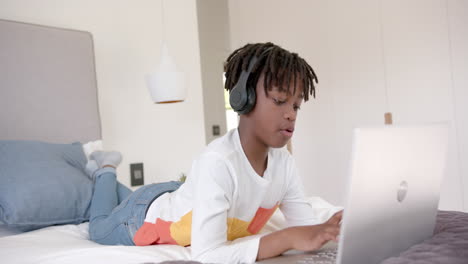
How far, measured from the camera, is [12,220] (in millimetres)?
1556

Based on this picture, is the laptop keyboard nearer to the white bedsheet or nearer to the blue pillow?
the white bedsheet

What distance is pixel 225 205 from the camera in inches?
41.6

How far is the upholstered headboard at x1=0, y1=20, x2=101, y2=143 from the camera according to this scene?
2066 mm

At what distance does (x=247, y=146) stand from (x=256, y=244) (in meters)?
0.30

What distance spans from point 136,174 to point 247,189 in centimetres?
162

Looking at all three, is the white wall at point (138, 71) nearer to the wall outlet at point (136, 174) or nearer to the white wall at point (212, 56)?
the wall outlet at point (136, 174)

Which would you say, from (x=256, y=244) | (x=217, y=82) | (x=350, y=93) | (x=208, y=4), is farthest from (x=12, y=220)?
(x=208, y=4)

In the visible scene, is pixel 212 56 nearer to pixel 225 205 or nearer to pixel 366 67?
pixel 366 67

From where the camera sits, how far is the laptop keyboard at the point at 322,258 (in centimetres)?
89

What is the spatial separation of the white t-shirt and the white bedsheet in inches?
3.8

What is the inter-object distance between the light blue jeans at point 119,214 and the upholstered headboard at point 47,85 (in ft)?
2.04

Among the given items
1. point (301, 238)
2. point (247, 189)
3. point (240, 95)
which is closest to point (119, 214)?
point (247, 189)

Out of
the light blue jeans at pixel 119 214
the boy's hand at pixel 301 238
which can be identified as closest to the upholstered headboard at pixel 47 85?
the light blue jeans at pixel 119 214

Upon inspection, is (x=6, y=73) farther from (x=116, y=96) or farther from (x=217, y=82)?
(x=217, y=82)
